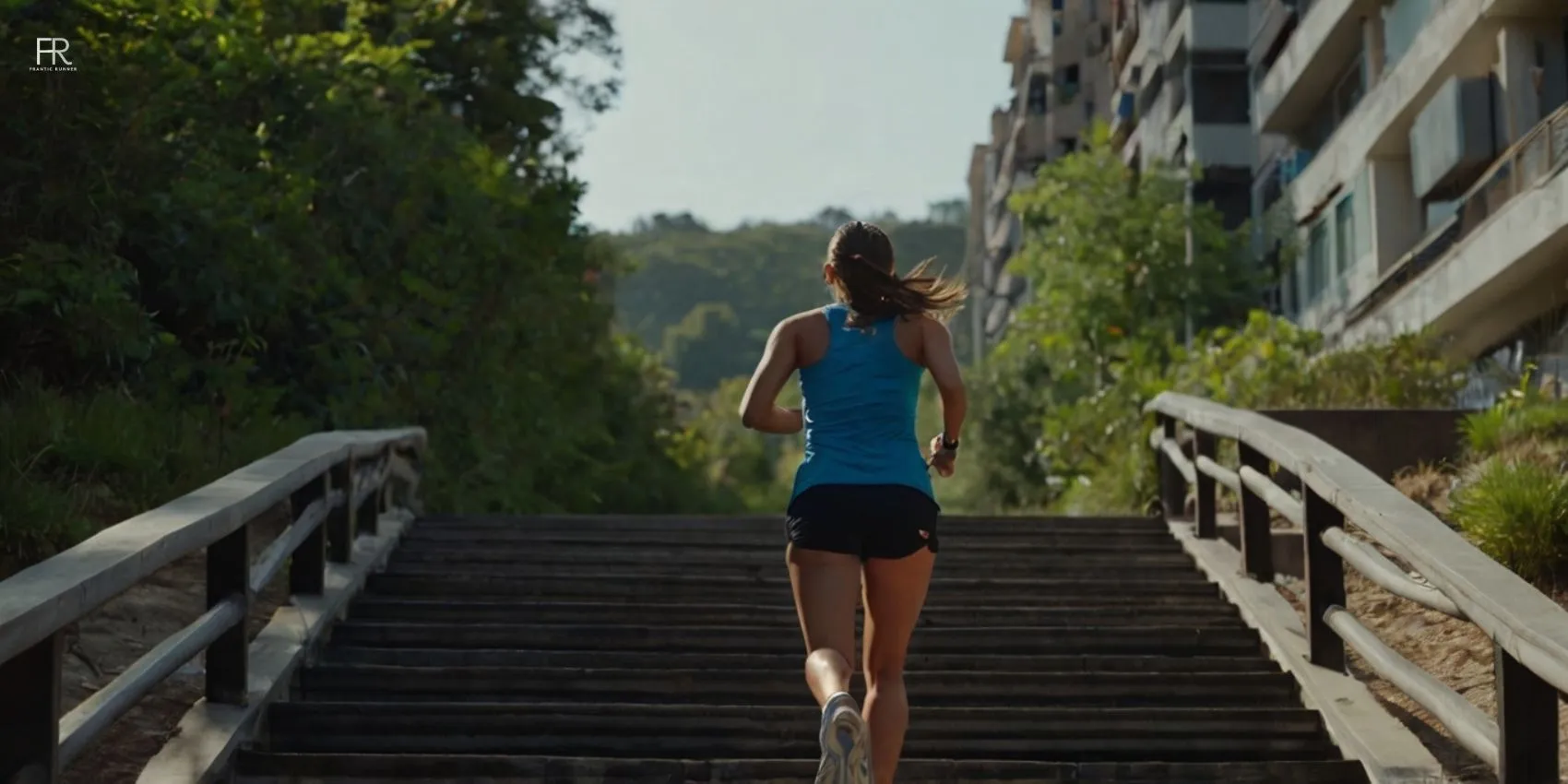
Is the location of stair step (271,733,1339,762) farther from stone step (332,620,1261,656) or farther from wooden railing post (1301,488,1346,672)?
stone step (332,620,1261,656)

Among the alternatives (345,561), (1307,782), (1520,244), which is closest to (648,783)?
(1307,782)

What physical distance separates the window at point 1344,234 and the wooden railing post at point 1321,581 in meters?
20.1

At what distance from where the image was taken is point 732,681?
7922 mm

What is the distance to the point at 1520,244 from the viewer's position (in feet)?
60.6

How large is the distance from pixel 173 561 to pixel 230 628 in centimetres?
50

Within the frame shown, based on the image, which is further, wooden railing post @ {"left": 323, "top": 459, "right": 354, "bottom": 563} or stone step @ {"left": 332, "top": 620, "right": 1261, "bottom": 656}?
A: wooden railing post @ {"left": 323, "top": 459, "right": 354, "bottom": 563}

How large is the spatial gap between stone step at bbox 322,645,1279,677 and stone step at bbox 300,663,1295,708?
0.91 ft

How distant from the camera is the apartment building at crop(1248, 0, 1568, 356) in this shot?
63.4ft

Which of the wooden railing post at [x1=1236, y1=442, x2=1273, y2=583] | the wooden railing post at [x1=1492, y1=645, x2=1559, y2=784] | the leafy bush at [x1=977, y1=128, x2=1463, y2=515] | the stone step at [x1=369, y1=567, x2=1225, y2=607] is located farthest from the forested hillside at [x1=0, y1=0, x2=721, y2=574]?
the wooden railing post at [x1=1492, y1=645, x2=1559, y2=784]

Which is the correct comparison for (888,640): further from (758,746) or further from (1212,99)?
(1212,99)

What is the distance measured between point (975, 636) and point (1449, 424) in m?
5.72

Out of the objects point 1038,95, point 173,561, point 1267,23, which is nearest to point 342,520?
point 173,561

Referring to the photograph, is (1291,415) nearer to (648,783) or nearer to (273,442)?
(273,442)

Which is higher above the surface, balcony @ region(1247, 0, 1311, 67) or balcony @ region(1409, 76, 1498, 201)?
balcony @ region(1247, 0, 1311, 67)
